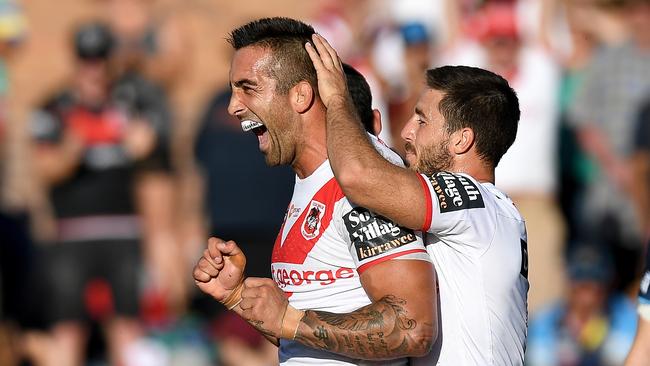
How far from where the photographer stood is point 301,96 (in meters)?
5.11

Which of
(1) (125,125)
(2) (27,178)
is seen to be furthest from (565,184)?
(2) (27,178)

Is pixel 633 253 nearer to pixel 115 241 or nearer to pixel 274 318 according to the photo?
pixel 115 241

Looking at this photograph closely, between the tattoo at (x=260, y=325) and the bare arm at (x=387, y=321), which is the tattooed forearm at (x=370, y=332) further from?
the tattoo at (x=260, y=325)

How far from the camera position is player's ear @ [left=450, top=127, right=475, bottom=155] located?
5004mm

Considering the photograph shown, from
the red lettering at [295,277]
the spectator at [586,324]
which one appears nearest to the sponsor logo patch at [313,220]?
the red lettering at [295,277]

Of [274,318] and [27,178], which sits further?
[27,178]

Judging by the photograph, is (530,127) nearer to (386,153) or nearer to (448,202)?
(386,153)

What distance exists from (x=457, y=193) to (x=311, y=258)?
62 centimetres

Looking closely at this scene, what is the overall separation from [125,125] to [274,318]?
613cm

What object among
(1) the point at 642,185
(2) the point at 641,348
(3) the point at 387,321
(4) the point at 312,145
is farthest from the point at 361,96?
(1) the point at 642,185

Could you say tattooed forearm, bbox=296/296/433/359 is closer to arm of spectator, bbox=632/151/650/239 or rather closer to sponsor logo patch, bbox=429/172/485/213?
sponsor logo patch, bbox=429/172/485/213

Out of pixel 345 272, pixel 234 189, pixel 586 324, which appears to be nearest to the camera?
pixel 345 272

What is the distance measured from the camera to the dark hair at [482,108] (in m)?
5.01

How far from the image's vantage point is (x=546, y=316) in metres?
9.59
